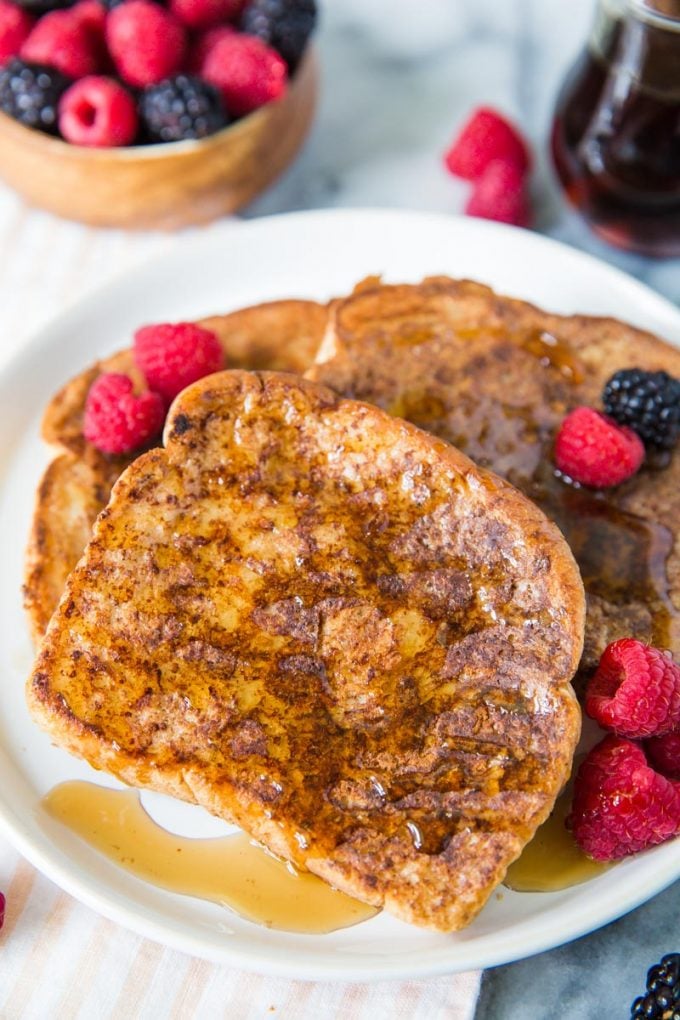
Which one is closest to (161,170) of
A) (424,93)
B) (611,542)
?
(424,93)

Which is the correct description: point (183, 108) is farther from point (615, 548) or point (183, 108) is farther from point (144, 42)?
point (615, 548)

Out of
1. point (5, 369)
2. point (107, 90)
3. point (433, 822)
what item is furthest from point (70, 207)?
point (433, 822)

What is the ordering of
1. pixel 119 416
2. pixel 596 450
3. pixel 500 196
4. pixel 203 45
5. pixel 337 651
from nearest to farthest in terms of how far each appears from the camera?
pixel 337 651 → pixel 596 450 → pixel 119 416 → pixel 203 45 → pixel 500 196

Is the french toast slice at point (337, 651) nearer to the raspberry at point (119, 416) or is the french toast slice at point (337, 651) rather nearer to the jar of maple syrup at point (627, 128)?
the raspberry at point (119, 416)

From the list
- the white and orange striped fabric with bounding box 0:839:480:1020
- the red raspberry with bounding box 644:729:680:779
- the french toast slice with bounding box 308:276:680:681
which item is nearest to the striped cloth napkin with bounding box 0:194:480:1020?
the white and orange striped fabric with bounding box 0:839:480:1020

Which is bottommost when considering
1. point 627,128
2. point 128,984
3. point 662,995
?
point 128,984

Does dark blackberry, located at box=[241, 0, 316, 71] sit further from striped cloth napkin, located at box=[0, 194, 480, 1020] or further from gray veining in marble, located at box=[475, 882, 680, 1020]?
gray veining in marble, located at box=[475, 882, 680, 1020]
